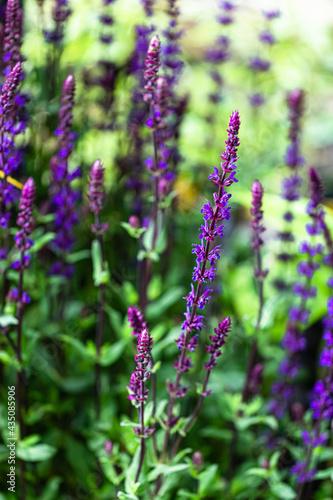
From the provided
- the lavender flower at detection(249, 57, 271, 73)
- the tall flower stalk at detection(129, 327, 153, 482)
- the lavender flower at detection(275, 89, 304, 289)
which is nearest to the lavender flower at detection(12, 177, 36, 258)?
the tall flower stalk at detection(129, 327, 153, 482)

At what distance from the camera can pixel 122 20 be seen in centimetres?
375

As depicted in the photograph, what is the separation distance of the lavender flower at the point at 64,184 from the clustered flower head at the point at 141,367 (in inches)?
32.0

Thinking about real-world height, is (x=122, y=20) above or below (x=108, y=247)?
above

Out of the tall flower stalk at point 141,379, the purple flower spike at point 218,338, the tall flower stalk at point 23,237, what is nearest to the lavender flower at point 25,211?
the tall flower stalk at point 23,237

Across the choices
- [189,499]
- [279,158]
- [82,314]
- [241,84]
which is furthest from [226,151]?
[241,84]

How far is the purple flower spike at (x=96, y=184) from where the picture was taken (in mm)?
1644

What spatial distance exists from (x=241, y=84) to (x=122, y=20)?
4.52 ft

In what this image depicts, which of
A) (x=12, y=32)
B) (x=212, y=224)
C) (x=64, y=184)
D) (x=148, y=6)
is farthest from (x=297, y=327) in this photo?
(x=12, y=32)

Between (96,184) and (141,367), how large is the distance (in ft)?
1.93

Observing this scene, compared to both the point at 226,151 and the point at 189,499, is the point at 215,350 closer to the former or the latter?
the point at 226,151

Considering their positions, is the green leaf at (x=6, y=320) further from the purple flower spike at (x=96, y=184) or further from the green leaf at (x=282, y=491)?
the green leaf at (x=282, y=491)

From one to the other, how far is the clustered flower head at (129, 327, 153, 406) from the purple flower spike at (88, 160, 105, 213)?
0.50 meters

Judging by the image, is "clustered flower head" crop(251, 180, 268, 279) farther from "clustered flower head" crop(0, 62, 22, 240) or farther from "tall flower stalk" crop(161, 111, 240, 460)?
"clustered flower head" crop(0, 62, 22, 240)

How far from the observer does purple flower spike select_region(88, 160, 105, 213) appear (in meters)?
1.64
